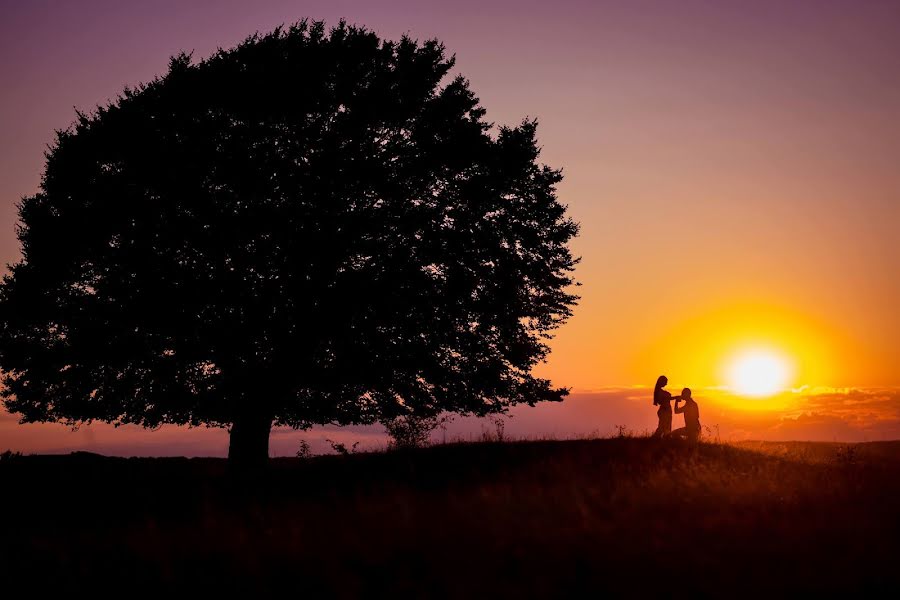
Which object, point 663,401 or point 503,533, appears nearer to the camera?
point 503,533

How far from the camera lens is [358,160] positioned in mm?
20703

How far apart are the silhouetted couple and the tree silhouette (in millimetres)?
4683

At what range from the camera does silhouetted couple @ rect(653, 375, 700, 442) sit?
22562mm

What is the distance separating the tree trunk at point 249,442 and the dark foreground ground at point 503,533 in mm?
2647

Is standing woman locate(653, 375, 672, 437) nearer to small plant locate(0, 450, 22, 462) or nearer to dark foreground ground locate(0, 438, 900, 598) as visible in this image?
dark foreground ground locate(0, 438, 900, 598)

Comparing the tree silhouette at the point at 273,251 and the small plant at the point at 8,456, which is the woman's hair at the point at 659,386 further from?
the small plant at the point at 8,456

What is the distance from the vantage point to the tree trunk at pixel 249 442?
21281mm

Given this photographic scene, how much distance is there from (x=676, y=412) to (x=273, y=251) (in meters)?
13.9

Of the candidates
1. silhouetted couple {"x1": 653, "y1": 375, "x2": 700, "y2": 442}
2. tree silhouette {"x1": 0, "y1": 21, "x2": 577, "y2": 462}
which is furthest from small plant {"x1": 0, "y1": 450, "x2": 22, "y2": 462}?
silhouetted couple {"x1": 653, "y1": 375, "x2": 700, "y2": 442}

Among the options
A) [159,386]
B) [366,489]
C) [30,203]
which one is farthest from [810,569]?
→ [30,203]

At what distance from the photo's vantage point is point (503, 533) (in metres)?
10.4

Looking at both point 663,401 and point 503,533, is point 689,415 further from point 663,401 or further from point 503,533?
point 503,533

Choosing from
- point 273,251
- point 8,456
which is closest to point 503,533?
point 273,251

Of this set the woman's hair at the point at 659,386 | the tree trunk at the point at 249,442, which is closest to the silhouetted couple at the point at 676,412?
the woman's hair at the point at 659,386
